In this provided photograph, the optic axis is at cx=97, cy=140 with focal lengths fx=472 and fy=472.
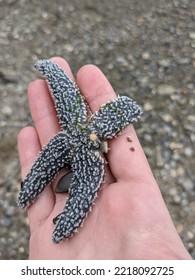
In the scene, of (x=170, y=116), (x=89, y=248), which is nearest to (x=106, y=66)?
(x=170, y=116)

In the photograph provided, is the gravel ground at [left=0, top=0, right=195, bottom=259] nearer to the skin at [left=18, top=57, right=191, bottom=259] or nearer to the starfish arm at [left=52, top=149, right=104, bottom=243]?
the skin at [left=18, top=57, right=191, bottom=259]

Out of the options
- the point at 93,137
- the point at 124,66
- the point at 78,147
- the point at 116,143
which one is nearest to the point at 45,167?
the point at 78,147

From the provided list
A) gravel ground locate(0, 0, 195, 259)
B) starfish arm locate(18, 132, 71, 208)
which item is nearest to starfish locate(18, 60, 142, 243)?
starfish arm locate(18, 132, 71, 208)

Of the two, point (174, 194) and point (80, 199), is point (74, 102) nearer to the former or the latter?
point (80, 199)

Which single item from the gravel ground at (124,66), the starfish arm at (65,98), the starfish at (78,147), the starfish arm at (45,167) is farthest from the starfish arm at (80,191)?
the gravel ground at (124,66)

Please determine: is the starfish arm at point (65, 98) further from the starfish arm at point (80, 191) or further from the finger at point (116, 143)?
the starfish arm at point (80, 191)
